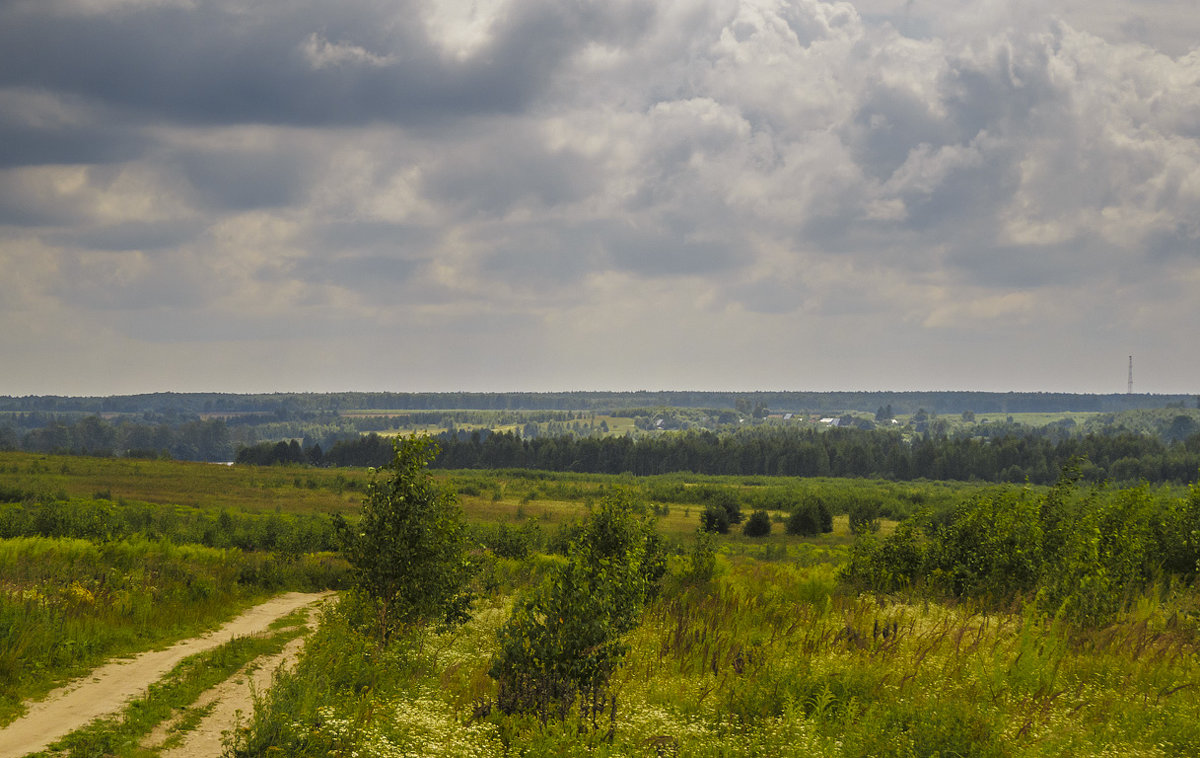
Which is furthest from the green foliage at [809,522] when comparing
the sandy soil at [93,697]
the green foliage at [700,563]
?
the sandy soil at [93,697]

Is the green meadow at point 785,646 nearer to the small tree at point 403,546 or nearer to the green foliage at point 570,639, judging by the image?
the green foliage at point 570,639

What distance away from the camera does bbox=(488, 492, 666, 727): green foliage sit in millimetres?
12617

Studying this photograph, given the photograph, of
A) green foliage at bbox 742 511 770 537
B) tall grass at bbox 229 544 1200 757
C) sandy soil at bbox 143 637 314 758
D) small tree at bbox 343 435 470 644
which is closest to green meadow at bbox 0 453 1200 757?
tall grass at bbox 229 544 1200 757

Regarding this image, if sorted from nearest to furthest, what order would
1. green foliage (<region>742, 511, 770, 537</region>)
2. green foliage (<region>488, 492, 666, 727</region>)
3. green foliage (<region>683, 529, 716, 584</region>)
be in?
green foliage (<region>488, 492, 666, 727</region>) < green foliage (<region>683, 529, 716, 584</region>) < green foliage (<region>742, 511, 770, 537</region>)

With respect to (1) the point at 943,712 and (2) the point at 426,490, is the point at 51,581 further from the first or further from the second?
(1) the point at 943,712

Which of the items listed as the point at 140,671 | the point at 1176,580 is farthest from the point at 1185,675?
the point at 140,671

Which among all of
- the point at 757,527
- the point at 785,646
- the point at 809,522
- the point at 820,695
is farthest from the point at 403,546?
the point at 809,522

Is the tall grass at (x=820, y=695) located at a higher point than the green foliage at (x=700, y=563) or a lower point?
higher

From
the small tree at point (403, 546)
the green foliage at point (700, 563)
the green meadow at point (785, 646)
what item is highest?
the small tree at point (403, 546)

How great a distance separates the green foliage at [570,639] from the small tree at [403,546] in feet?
17.4

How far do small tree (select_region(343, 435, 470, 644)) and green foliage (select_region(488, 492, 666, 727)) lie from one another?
530 cm

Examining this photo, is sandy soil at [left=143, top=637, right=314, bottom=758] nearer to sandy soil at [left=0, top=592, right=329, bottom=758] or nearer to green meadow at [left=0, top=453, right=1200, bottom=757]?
sandy soil at [left=0, top=592, right=329, bottom=758]

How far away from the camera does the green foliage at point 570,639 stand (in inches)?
497

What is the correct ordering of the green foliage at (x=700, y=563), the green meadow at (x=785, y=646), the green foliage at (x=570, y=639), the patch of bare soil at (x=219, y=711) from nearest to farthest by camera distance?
the green meadow at (x=785, y=646)
the green foliage at (x=570, y=639)
the patch of bare soil at (x=219, y=711)
the green foliage at (x=700, y=563)
